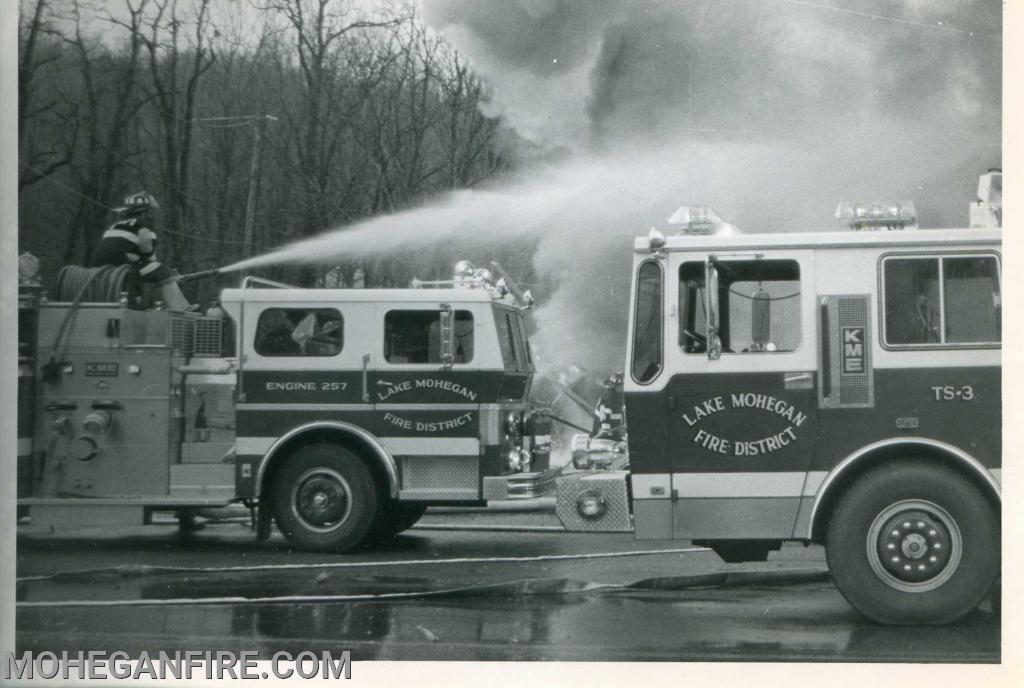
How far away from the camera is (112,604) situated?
7.59 metres

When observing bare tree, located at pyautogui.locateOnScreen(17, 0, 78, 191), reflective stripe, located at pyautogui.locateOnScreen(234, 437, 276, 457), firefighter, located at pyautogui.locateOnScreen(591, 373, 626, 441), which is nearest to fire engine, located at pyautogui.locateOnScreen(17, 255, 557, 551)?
reflective stripe, located at pyautogui.locateOnScreen(234, 437, 276, 457)

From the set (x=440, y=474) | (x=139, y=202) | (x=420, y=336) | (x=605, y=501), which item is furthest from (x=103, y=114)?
(x=605, y=501)

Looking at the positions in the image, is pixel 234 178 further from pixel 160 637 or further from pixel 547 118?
pixel 160 637

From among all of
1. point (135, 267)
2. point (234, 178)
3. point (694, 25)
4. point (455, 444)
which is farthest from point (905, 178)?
point (135, 267)

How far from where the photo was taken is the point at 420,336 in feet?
27.6

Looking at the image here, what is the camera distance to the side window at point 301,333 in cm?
838

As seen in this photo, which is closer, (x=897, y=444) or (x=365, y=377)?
(x=897, y=444)

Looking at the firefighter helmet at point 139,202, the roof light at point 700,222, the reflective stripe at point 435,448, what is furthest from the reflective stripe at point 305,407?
the roof light at point 700,222

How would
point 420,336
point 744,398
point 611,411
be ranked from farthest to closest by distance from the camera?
point 420,336 → point 611,411 → point 744,398

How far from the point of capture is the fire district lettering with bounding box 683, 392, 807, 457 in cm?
680

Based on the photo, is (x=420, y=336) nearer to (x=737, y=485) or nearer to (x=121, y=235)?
(x=121, y=235)

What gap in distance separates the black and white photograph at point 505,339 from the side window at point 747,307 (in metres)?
0.02

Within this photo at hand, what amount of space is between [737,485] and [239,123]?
13.2ft

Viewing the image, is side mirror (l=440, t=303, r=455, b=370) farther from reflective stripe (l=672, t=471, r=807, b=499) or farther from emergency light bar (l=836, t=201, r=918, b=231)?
emergency light bar (l=836, t=201, r=918, b=231)
